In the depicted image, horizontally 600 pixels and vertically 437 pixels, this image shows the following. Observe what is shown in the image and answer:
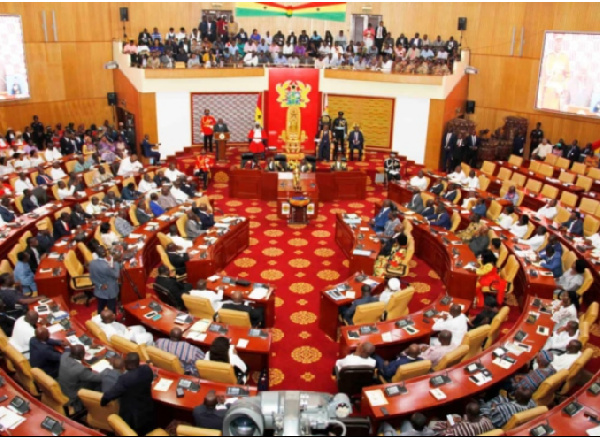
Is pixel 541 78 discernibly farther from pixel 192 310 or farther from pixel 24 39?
pixel 24 39

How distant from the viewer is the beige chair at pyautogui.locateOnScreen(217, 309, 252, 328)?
834 centimetres

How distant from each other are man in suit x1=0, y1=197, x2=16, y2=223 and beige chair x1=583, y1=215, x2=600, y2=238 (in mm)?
12028

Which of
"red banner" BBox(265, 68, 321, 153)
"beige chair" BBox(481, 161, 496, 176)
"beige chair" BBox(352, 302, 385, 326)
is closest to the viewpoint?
"beige chair" BBox(352, 302, 385, 326)

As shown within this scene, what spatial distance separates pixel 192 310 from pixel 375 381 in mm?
3040

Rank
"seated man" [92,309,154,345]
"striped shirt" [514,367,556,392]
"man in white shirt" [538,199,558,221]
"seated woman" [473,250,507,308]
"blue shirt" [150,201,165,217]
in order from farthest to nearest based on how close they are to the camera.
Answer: "blue shirt" [150,201,165,217]
"man in white shirt" [538,199,558,221]
"seated woman" [473,250,507,308]
"seated man" [92,309,154,345]
"striped shirt" [514,367,556,392]

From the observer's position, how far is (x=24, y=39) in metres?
18.9

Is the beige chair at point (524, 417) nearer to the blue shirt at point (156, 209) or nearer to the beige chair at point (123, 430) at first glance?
the beige chair at point (123, 430)

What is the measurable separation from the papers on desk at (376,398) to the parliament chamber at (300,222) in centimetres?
2

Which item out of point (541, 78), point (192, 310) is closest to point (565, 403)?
point (192, 310)

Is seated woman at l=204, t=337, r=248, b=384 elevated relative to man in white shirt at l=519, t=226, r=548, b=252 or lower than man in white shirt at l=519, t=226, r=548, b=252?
lower

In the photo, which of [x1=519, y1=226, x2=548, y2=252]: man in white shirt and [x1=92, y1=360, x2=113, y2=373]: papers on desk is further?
[x1=519, y1=226, x2=548, y2=252]: man in white shirt

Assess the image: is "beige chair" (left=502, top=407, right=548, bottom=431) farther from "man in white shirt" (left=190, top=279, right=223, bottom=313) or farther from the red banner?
the red banner

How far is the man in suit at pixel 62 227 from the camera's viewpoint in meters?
11.4

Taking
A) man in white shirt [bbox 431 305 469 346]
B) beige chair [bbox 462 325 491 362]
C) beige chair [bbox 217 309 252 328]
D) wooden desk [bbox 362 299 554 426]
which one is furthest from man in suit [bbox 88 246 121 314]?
beige chair [bbox 462 325 491 362]
